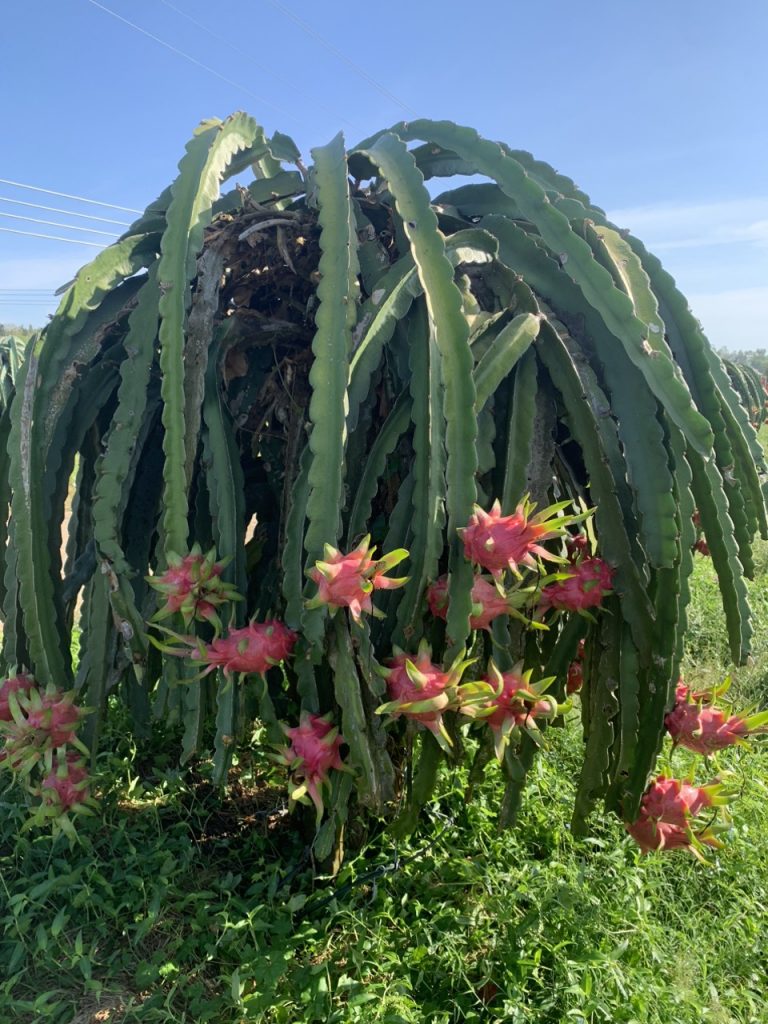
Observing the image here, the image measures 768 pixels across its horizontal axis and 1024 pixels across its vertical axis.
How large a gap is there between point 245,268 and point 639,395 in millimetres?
830

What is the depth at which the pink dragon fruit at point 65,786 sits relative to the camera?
4.18 feet

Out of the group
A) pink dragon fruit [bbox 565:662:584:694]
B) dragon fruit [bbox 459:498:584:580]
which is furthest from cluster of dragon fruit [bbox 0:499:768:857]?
pink dragon fruit [bbox 565:662:584:694]

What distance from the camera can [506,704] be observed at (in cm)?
108

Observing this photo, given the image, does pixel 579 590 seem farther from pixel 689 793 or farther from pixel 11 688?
pixel 11 688

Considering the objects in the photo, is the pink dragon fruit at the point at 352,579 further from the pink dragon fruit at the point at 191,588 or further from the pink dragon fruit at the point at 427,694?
the pink dragon fruit at the point at 191,588

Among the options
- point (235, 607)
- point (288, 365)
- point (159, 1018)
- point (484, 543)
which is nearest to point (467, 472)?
point (484, 543)

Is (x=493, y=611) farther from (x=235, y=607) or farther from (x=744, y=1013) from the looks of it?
(x=744, y=1013)

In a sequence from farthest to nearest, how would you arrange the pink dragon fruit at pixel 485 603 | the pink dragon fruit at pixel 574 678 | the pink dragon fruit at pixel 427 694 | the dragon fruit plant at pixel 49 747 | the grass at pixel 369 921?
1. the pink dragon fruit at pixel 574 678
2. the grass at pixel 369 921
3. the dragon fruit plant at pixel 49 747
4. the pink dragon fruit at pixel 485 603
5. the pink dragon fruit at pixel 427 694

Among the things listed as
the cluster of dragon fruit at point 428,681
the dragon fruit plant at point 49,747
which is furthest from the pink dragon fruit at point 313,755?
the dragon fruit plant at point 49,747

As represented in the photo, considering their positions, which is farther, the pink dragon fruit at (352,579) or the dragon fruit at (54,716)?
the dragon fruit at (54,716)

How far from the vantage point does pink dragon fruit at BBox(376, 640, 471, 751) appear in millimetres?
979

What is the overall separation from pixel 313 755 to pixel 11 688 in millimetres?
578

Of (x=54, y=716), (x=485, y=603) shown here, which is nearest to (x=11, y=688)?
(x=54, y=716)

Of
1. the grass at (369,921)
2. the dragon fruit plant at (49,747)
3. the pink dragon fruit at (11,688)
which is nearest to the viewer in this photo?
the dragon fruit plant at (49,747)
